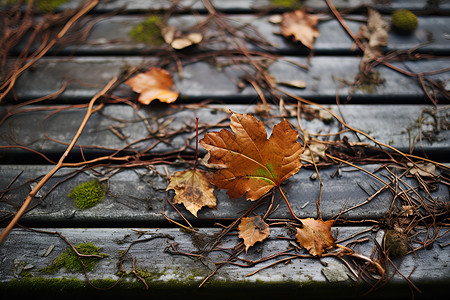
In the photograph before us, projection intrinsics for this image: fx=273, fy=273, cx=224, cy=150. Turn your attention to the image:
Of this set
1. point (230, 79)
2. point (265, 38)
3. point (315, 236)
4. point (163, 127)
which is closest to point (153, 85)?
point (163, 127)

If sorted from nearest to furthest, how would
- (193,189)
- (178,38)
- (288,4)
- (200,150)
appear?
1. (193,189)
2. (200,150)
3. (178,38)
4. (288,4)

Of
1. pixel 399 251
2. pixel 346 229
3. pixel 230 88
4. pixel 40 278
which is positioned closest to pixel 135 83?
pixel 230 88

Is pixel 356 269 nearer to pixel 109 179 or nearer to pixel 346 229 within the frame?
pixel 346 229

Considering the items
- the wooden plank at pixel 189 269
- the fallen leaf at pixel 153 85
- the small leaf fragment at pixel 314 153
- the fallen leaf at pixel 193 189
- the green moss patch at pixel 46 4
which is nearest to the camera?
→ the wooden plank at pixel 189 269

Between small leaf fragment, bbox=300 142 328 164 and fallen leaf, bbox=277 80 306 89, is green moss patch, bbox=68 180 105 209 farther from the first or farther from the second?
fallen leaf, bbox=277 80 306 89

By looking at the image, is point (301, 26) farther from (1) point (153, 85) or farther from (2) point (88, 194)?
(2) point (88, 194)

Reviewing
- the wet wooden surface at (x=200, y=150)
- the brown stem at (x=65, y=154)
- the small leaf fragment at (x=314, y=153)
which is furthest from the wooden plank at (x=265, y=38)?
the small leaf fragment at (x=314, y=153)

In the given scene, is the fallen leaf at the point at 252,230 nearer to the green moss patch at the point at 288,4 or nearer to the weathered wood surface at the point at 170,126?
the weathered wood surface at the point at 170,126
